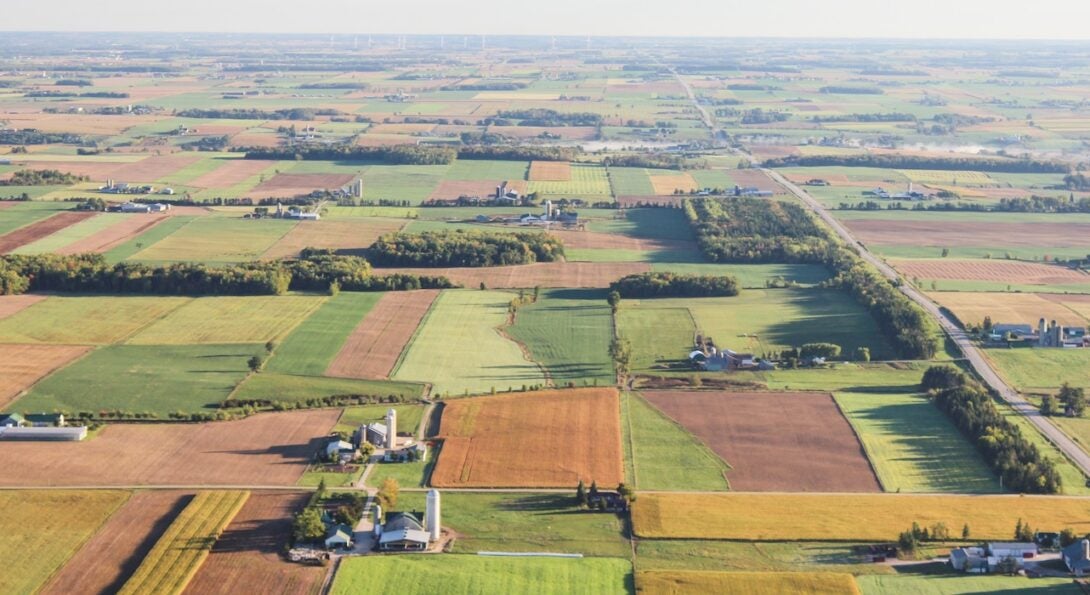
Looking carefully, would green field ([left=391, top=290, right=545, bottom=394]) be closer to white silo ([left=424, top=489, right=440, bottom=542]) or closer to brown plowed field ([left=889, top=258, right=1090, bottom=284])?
white silo ([left=424, top=489, right=440, bottom=542])

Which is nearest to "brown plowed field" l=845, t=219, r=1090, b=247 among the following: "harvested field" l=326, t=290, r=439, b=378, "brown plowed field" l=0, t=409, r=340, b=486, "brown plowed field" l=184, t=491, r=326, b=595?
"harvested field" l=326, t=290, r=439, b=378

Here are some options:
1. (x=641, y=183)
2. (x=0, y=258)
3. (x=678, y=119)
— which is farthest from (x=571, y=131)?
(x=0, y=258)

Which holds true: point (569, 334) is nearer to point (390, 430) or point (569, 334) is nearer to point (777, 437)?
point (777, 437)

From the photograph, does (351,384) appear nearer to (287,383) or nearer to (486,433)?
(287,383)

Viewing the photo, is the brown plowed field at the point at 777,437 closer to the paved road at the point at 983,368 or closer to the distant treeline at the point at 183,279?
the paved road at the point at 983,368

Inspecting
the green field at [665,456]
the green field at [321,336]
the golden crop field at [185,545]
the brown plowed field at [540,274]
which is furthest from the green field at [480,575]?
the brown plowed field at [540,274]

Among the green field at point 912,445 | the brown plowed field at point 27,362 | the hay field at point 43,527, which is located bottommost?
the hay field at point 43,527
